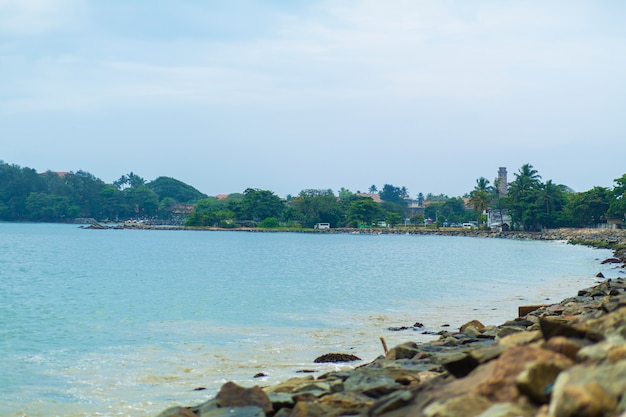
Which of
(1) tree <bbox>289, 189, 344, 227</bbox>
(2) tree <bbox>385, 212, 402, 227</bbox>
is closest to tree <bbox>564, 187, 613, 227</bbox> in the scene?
(2) tree <bbox>385, 212, 402, 227</bbox>

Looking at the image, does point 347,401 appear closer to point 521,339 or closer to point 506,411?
point 521,339

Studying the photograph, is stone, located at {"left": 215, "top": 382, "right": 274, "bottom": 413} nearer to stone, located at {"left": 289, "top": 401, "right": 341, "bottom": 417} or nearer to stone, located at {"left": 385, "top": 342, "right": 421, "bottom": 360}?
stone, located at {"left": 289, "top": 401, "right": 341, "bottom": 417}

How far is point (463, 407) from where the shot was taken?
5.58 metres

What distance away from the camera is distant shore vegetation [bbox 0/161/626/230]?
108m

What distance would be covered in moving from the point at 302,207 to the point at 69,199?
70.6 metres

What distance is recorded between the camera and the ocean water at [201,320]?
41.6 ft

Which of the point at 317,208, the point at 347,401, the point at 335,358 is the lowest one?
the point at 335,358

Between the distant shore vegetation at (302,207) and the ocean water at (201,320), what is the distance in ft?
208

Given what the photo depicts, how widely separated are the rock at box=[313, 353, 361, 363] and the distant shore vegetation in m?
83.6

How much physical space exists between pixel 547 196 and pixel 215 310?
303 feet

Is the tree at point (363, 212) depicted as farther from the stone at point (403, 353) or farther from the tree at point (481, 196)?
the stone at point (403, 353)

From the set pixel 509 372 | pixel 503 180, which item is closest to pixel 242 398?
pixel 509 372

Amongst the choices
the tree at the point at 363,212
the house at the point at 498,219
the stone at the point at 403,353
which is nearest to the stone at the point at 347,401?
the stone at the point at 403,353

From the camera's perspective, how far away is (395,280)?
124 ft
